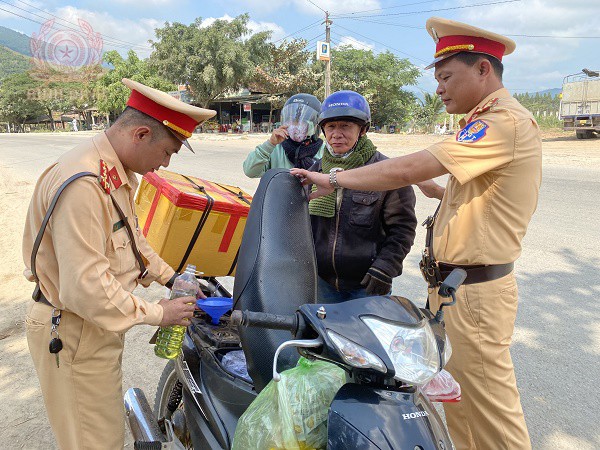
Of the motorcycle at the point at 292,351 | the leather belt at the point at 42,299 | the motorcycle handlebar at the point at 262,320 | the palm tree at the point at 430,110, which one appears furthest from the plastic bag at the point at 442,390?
the palm tree at the point at 430,110

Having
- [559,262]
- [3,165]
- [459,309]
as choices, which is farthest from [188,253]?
→ [3,165]

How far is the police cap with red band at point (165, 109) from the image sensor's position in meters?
1.73

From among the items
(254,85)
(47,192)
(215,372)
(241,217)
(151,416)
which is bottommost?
(151,416)

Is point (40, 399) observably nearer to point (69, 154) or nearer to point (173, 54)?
A: point (69, 154)

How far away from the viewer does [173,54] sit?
115 feet

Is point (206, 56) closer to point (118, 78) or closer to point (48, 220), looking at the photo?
point (118, 78)

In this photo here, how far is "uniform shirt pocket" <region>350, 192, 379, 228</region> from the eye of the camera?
243cm

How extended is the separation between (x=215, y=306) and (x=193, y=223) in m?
0.57

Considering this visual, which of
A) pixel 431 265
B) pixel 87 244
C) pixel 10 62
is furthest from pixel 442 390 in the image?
pixel 10 62

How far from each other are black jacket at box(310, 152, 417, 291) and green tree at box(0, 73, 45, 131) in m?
75.7

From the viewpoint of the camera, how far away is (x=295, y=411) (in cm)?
123

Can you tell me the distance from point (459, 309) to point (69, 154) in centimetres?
158

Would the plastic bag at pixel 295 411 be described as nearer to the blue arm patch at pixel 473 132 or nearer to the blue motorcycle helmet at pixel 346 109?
the blue arm patch at pixel 473 132

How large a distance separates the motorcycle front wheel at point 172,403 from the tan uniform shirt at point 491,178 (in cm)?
143
